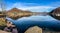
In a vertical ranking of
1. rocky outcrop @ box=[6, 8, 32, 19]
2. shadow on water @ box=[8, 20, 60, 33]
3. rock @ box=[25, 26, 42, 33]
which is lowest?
rock @ box=[25, 26, 42, 33]

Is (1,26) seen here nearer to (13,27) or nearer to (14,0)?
(13,27)

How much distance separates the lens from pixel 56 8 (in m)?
1.90

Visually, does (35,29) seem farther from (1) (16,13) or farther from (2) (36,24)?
(1) (16,13)

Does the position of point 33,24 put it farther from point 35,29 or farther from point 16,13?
point 16,13

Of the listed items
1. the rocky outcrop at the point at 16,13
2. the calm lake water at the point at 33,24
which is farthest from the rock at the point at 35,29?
the rocky outcrop at the point at 16,13

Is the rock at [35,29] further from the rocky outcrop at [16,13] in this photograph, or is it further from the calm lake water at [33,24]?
the rocky outcrop at [16,13]

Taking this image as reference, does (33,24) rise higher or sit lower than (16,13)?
lower

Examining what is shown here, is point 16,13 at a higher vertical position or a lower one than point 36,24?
higher

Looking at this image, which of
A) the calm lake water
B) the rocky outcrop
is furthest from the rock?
the rocky outcrop

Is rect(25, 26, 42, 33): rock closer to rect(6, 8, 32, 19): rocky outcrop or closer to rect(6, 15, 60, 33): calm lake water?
rect(6, 15, 60, 33): calm lake water

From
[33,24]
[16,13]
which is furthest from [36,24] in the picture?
[16,13]

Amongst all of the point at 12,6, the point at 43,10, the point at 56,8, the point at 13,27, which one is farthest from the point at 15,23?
→ the point at 56,8

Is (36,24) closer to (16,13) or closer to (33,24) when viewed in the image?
(33,24)

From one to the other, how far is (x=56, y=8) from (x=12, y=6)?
0.46 metres
